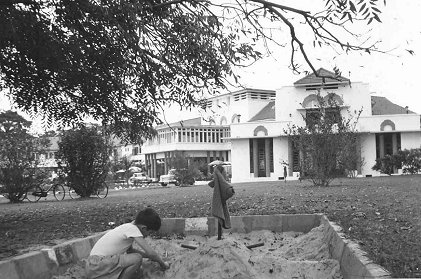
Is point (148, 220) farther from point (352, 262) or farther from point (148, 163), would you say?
point (148, 163)

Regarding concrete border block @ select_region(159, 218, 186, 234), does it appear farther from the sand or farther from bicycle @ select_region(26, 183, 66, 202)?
bicycle @ select_region(26, 183, 66, 202)

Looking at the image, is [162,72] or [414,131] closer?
[162,72]

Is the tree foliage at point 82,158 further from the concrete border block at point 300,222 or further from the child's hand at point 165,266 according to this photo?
the child's hand at point 165,266

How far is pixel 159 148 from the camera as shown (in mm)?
70125

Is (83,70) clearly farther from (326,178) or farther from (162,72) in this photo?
(326,178)

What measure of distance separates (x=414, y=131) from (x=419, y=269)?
45.0 m

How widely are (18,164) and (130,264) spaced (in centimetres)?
1784

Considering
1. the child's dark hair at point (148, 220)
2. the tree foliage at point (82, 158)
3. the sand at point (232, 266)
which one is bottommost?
the sand at point (232, 266)

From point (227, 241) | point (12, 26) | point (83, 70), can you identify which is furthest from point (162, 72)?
point (227, 241)

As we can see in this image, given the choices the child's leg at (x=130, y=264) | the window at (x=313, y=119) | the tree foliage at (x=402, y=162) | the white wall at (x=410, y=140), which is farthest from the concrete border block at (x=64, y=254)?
the white wall at (x=410, y=140)

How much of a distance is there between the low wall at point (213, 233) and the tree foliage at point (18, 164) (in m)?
14.1

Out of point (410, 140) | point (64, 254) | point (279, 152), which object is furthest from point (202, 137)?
point (64, 254)

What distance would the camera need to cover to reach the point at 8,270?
5.34 metres

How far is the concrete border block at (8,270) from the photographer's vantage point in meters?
A: 5.23
